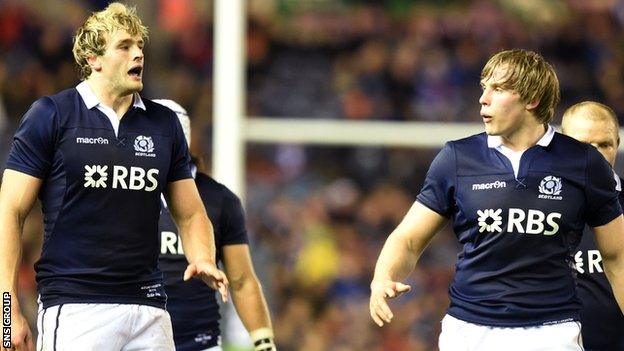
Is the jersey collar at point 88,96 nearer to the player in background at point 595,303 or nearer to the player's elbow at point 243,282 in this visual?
the player's elbow at point 243,282

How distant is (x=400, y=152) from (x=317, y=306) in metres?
1.68

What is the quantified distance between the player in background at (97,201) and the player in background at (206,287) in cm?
102

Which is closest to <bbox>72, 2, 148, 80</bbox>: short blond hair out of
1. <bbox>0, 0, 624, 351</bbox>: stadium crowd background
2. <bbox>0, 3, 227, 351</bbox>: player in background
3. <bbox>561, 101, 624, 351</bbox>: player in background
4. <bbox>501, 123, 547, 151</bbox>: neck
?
<bbox>0, 3, 227, 351</bbox>: player in background

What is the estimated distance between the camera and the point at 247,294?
719 cm

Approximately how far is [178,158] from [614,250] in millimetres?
1768

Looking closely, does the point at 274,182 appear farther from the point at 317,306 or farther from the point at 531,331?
the point at 531,331

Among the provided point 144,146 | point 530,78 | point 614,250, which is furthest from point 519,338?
point 144,146

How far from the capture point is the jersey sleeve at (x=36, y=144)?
5727 millimetres

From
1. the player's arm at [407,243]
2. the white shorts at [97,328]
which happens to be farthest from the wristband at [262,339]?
the player's arm at [407,243]

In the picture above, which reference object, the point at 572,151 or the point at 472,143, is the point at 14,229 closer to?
the point at 472,143

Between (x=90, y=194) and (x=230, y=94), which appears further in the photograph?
(x=230, y=94)

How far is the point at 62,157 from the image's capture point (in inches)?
227

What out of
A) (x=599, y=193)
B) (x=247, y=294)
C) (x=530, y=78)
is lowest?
(x=247, y=294)

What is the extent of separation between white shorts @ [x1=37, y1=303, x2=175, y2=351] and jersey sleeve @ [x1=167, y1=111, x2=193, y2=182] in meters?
0.55
